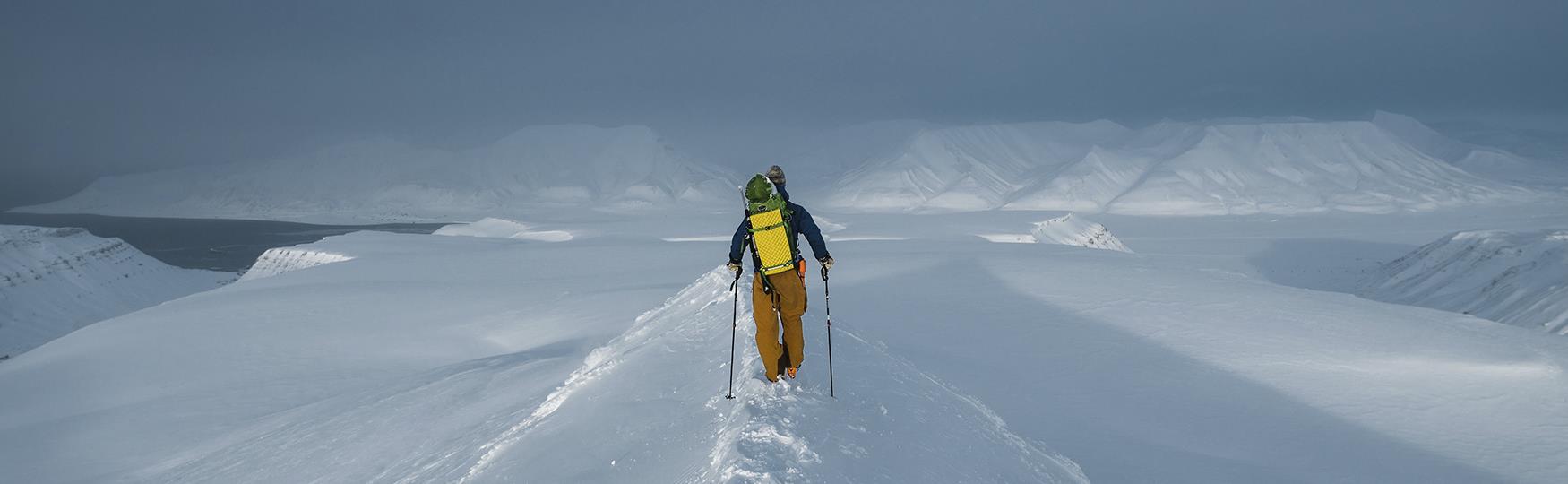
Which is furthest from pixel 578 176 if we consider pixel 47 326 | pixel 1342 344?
pixel 1342 344

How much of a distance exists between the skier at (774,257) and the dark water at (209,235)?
2389 inches

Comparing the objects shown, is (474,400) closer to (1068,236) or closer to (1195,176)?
(1068,236)

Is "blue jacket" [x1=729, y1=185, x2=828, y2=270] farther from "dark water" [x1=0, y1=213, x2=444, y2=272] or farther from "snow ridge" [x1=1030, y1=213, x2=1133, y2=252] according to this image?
"dark water" [x1=0, y1=213, x2=444, y2=272]

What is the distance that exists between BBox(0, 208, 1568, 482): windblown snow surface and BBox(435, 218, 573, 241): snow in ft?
126

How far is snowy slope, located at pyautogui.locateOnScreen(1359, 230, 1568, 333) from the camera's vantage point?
24853 millimetres

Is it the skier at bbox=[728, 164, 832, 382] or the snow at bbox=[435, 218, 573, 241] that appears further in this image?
the snow at bbox=[435, 218, 573, 241]

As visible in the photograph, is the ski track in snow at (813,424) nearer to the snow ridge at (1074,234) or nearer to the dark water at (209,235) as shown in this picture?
the snow ridge at (1074,234)

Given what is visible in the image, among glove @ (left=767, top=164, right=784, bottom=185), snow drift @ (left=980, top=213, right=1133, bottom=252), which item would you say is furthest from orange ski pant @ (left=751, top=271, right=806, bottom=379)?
snow drift @ (left=980, top=213, right=1133, bottom=252)

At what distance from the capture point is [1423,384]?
1244 cm

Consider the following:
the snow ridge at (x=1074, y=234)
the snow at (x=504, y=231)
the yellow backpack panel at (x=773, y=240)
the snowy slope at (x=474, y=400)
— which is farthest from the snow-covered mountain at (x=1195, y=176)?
the yellow backpack panel at (x=773, y=240)

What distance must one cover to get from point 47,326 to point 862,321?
42005mm

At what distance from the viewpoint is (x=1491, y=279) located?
30047 mm

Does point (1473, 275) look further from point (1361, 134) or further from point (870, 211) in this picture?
point (1361, 134)

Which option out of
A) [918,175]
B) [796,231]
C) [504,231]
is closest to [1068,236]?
[504,231]
